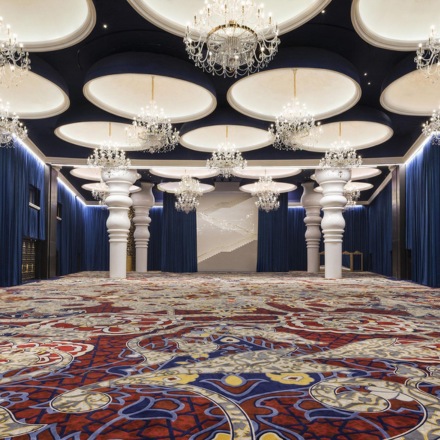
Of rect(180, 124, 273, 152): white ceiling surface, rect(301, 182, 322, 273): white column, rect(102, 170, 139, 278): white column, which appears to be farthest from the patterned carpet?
rect(301, 182, 322, 273): white column

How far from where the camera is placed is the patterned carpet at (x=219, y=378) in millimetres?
1482

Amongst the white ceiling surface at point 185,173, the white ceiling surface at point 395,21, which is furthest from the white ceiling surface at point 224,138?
the white ceiling surface at point 395,21

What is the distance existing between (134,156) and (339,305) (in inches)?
340

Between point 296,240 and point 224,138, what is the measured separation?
433 inches

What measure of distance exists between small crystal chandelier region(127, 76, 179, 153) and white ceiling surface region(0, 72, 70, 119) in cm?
137

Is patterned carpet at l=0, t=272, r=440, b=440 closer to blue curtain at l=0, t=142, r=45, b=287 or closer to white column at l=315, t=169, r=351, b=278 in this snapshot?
blue curtain at l=0, t=142, r=45, b=287

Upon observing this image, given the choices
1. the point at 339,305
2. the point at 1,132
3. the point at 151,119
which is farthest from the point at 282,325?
the point at 1,132

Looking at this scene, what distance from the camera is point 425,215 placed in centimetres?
958

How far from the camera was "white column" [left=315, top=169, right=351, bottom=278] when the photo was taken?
12125 millimetres

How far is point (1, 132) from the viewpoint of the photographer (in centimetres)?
711

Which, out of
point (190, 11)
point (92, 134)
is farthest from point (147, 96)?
point (92, 134)

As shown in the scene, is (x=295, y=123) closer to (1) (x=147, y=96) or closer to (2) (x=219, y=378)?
(1) (x=147, y=96)

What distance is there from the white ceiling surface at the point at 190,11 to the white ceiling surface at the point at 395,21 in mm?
602

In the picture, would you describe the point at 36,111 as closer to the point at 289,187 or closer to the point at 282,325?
the point at 282,325
